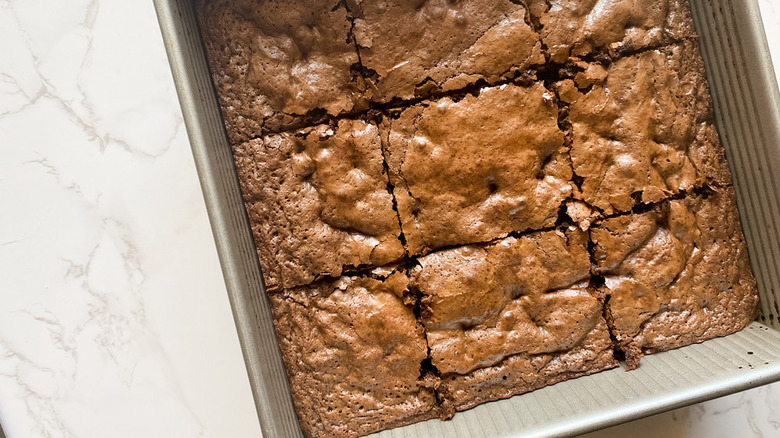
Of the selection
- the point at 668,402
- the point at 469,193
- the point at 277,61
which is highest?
the point at 277,61

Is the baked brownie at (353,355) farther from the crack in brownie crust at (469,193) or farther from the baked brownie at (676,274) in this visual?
the baked brownie at (676,274)

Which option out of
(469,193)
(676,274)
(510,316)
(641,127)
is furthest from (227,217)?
(676,274)

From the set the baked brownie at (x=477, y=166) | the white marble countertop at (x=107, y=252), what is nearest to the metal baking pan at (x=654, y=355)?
the white marble countertop at (x=107, y=252)

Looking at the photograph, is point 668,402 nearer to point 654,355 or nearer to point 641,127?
point 654,355

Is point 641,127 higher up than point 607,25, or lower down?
lower down

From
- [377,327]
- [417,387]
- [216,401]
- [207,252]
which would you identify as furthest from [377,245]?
[216,401]

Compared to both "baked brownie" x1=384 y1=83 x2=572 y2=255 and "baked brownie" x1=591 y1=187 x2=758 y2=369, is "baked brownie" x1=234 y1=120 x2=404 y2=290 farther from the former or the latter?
"baked brownie" x1=591 y1=187 x2=758 y2=369
